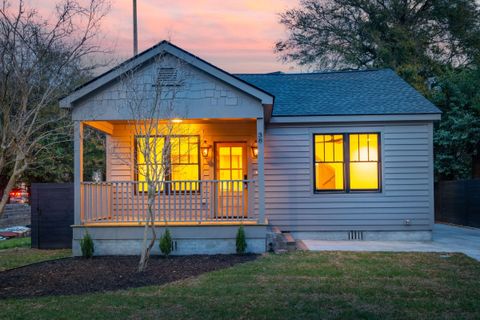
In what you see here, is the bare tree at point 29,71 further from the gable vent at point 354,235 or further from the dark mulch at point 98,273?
the gable vent at point 354,235

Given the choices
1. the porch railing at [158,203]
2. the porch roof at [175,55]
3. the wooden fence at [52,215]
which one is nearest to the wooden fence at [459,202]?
the porch railing at [158,203]

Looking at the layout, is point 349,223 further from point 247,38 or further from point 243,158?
point 247,38

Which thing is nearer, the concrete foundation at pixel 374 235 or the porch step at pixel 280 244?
the porch step at pixel 280 244

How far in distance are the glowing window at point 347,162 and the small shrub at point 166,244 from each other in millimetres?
4161

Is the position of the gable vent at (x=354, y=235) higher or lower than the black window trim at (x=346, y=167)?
lower

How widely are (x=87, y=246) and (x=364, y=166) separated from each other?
22.0 feet

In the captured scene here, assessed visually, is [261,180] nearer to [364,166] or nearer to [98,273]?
[364,166]

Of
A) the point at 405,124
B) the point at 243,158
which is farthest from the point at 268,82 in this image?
the point at 405,124

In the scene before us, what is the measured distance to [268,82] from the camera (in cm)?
1548

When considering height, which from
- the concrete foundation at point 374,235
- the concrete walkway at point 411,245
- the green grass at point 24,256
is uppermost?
the concrete foundation at point 374,235

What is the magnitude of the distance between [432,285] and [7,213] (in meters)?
19.4

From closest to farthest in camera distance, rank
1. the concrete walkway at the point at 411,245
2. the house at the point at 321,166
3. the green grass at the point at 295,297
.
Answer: the green grass at the point at 295,297 → the concrete walkway at the point at 411,245 → the house at the point at 321,166

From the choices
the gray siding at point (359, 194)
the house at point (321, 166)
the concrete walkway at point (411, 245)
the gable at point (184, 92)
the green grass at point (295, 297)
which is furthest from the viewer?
the gray siding at point (359, 194)

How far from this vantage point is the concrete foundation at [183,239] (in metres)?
10.7
